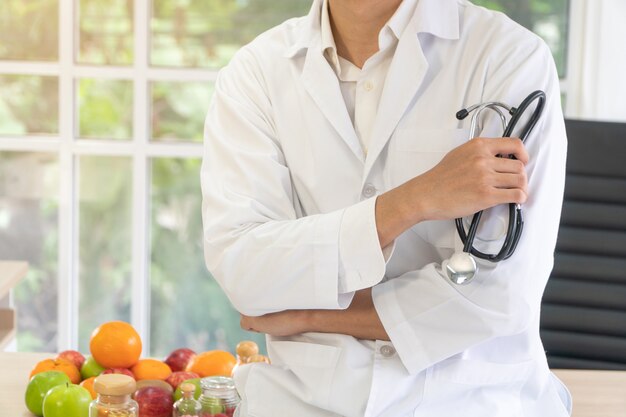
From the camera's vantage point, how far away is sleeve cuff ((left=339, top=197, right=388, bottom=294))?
4.57 feet

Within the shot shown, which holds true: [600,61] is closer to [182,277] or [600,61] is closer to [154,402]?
[182,277]

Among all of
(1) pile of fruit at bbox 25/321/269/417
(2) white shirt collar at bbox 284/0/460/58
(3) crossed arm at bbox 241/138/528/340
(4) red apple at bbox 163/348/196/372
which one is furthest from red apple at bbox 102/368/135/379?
(2) white shirt collar at bbox 284/0/460/58

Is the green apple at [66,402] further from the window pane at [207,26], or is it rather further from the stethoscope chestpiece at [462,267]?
the window pane at [207,26]

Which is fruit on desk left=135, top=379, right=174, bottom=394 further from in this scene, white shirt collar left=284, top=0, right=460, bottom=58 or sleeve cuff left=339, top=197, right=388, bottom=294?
white shirt collar left=284, top=0, right=460, bottom=58

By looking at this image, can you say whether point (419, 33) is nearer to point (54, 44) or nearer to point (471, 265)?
point (471, 265)

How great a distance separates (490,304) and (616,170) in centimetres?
101

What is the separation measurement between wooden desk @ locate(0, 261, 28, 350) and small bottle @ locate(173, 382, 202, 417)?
1042 mm

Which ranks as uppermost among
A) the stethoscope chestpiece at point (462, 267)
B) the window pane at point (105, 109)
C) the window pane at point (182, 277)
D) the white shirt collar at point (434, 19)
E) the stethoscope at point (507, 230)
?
the white shirt collar at point (434, 19)

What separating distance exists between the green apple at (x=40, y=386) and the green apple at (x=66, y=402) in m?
0.05

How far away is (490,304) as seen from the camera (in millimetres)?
1377

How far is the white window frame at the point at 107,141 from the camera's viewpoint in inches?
134

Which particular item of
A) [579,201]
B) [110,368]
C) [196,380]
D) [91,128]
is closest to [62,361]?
[110,368]

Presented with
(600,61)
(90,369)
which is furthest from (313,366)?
(600,61)

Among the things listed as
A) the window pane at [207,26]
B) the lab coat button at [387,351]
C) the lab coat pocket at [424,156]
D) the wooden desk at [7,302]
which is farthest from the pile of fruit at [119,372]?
the window pane at [207,26]
